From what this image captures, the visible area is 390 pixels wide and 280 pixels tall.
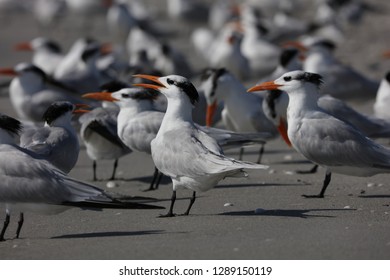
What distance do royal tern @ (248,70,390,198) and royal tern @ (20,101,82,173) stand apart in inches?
64.2

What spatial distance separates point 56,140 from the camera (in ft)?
20.5

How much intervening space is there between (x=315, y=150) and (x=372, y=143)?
0.42 metres

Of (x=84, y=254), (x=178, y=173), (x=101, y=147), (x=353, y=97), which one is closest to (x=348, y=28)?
(x=353, y=97)

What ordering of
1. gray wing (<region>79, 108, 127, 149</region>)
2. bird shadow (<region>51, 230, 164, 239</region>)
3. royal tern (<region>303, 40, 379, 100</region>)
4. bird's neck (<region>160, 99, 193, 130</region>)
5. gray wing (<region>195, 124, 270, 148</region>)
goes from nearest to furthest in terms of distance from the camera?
bird shadow (<region>51, 230, 164, 239</region>) < bird's neck (<region>160, 99, 193, 130</region>) < gray wing (<region>195, 124, 270, 148</region>) < gray wing (<region>79, 108, 127, 149</region>) < royal tern (<region>303, 40, 379, 100</region>)

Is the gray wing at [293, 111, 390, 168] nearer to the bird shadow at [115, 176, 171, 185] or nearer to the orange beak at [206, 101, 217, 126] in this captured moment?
the bird shadow at [115, 176, 171, 185]

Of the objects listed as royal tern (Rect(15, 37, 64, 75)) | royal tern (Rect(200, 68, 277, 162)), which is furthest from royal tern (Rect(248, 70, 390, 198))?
royal tern (Rect(15, 37, 64, 75))

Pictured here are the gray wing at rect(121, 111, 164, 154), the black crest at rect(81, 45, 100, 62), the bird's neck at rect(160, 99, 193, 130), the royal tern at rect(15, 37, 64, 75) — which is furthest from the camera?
the royal tern at rect(15, 37, 64, 75)

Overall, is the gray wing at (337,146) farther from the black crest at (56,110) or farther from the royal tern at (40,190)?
the black crest at (56,110)

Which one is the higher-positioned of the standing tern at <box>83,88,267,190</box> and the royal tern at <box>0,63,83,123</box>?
the standing tern at <box>83,88,267,190</box>

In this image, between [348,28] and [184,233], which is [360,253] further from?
[348,28]

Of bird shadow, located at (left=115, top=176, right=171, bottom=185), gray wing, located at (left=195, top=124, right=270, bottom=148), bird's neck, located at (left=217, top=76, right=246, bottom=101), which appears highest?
bird's neck, located at (left=217, top=76, right=246, bottom=101)

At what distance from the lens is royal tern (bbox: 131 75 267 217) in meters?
5.48

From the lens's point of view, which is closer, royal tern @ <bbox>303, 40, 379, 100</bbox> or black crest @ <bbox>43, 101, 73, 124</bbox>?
black crest @ <bbox>43, 101, 73, 124</bbox>

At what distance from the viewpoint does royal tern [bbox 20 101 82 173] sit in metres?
6.12
